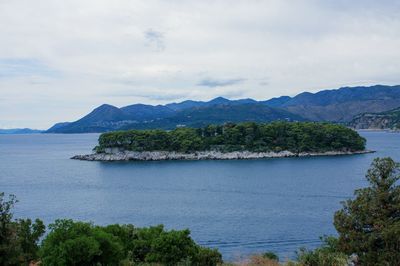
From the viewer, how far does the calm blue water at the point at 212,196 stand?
127ft

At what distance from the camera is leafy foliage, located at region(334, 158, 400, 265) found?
15211 mm

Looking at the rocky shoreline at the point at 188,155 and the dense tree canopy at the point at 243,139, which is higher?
the dense tree canopy at the point at 243,139

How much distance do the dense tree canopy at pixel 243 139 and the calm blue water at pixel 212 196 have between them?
16.0 m

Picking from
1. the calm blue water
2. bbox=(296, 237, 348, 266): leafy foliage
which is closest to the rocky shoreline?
the calm blue water

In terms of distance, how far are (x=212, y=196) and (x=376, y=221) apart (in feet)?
142

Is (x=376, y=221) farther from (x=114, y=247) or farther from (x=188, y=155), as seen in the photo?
(x=188, y=155)

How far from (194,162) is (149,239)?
3261 inches

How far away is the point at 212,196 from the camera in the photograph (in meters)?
58.3

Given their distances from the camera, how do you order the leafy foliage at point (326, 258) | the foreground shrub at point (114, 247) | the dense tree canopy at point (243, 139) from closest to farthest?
1. the foreground shrub at point (114, 247)
2. the leafy foliage at point (326, 258)
3. the dense tree canopy at point (243, 139)

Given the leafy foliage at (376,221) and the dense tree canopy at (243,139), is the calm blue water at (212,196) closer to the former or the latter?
the dense tree canopy at (243,139)

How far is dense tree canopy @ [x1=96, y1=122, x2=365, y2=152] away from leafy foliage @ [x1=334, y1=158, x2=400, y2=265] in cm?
9703

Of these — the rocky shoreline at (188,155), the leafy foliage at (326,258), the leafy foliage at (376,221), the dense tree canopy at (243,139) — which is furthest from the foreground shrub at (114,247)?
the dense tree canopy at (243,139)

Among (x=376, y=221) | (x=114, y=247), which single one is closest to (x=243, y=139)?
(x=376, y=221)

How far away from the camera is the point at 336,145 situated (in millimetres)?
117188
